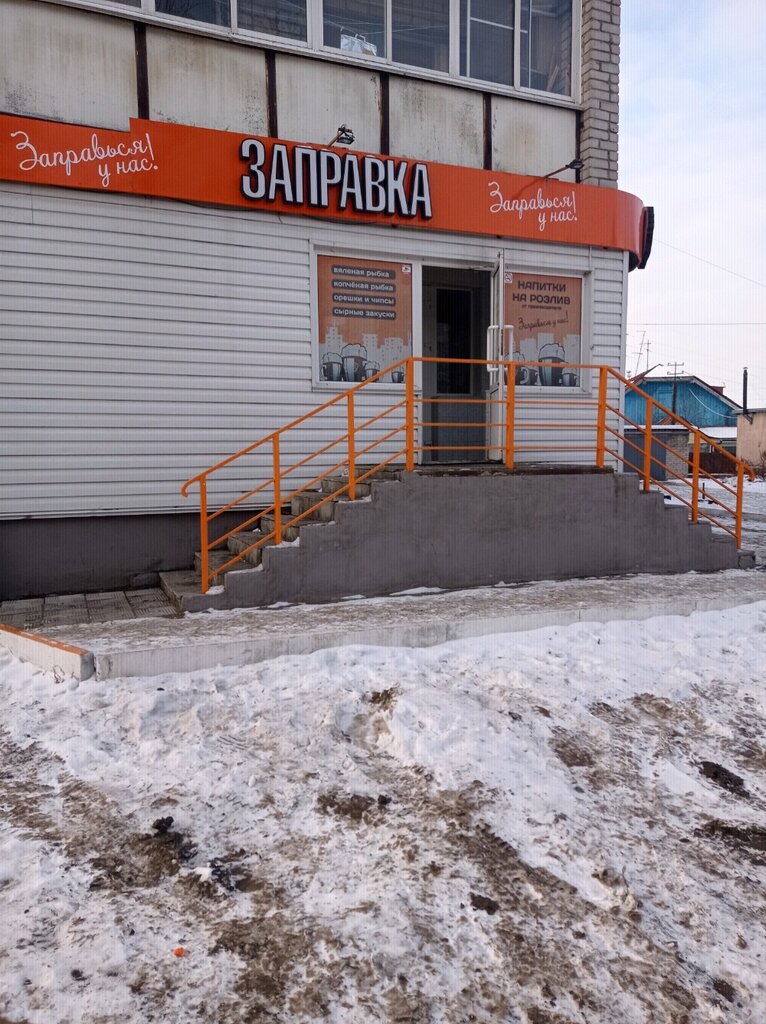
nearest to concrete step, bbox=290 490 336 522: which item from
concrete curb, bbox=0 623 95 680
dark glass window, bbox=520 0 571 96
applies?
concrete curb, bbox=0 623 95 680

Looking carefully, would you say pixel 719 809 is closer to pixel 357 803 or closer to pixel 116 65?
pixel 357 803

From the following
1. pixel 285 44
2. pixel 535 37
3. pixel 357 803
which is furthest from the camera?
pixel 535 37

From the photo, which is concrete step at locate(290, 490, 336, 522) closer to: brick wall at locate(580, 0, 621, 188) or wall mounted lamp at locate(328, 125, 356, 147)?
wall mounted lamp at locate(328, 125, 356, 147)

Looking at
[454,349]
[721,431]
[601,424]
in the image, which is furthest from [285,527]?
[721,431]

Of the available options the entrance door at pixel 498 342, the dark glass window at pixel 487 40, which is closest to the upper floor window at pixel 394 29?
the dark glass window at pixel 487 40

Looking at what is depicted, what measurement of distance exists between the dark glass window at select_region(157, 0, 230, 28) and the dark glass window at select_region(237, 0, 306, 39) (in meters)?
0.16

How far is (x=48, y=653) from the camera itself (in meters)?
4.89

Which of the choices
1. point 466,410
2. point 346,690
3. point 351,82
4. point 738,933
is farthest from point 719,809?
point 351,82

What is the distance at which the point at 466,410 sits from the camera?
959 centimetres

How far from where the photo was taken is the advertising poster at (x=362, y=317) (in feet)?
26.8

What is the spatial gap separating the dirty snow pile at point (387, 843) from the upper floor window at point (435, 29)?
22.4 ft

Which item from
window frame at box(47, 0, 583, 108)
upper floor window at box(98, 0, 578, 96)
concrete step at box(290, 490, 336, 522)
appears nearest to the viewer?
concrete step at box(290, 490, 336, 522)

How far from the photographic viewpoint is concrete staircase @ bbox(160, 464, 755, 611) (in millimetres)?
6258

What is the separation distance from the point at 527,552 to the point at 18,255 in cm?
572
